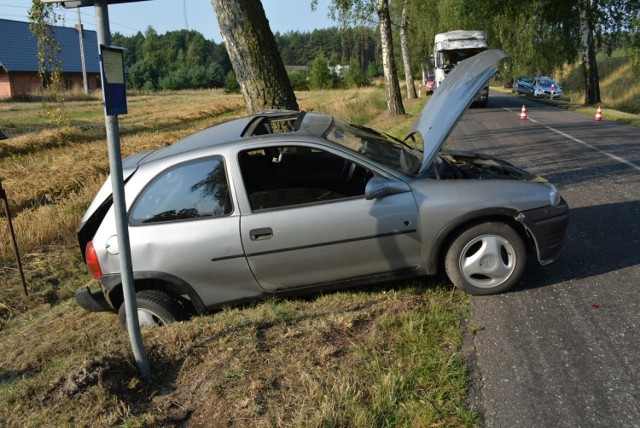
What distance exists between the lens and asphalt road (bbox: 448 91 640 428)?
3186 millimetres

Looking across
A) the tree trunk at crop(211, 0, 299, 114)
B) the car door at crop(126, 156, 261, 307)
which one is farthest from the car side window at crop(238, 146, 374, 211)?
the tree trunk at crop(211, 0, 299, 114)

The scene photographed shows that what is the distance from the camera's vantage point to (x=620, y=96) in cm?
3378

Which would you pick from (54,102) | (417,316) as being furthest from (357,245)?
(54,102)

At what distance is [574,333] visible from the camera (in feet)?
13.1

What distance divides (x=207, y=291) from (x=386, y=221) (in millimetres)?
1617

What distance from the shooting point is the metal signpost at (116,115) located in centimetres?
333

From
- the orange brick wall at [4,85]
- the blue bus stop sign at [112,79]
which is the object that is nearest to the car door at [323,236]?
the blue bus stop sign at [112,79]

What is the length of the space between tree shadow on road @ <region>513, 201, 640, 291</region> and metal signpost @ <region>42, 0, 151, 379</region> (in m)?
3.08

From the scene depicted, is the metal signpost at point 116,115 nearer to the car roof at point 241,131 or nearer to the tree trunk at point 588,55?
the car roof at point 241,131

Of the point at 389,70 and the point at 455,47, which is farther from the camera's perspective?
the point at 455,47

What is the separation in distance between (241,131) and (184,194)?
2.78ft

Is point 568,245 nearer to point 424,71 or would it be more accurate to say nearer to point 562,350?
point 562,350

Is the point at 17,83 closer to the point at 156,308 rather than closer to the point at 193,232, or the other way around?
the point at 156,308

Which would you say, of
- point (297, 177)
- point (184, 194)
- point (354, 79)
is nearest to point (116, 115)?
point (184, 194)
